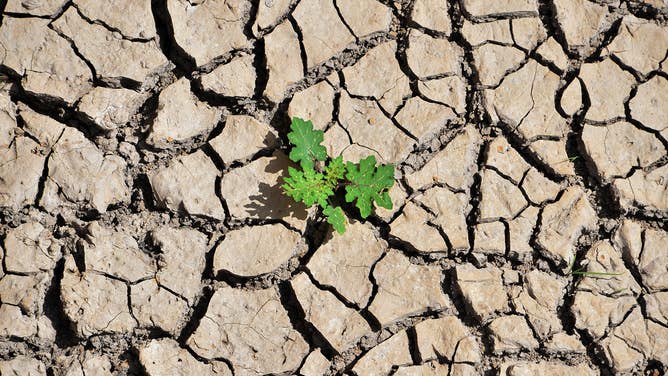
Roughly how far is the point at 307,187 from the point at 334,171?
137 millimetres

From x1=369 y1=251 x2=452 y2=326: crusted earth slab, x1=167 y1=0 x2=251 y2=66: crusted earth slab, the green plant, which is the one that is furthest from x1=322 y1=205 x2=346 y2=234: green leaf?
x1=167 y1=0 x2=251 y2=66: crusted earth slab

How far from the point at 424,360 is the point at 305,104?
118 cm

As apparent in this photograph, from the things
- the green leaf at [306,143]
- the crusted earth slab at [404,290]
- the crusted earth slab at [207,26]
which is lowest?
the crusted earth slab at [404,290]

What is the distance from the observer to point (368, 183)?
10.0 ft

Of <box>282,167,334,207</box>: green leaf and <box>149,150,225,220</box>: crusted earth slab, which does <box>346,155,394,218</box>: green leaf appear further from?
<box>149,150,225,220</box>: crusted earth slab

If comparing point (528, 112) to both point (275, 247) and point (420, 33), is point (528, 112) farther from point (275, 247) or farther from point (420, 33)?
point (275, 247)

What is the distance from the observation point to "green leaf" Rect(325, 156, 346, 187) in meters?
3.07

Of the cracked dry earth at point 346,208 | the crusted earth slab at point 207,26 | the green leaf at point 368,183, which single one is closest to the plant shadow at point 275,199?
the cracked dry earth at point 346,208

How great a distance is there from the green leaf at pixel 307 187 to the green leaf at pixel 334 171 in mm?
27

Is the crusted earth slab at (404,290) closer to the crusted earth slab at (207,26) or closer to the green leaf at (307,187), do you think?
the green leaf at (307,187)

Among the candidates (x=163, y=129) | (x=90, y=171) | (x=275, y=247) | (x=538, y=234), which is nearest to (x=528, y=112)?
(x=538, y=234)

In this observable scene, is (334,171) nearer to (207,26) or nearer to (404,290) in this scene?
(404,290)

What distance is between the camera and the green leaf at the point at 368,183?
304 centimetres

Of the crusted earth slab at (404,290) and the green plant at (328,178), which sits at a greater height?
the green plant at (328,178)
